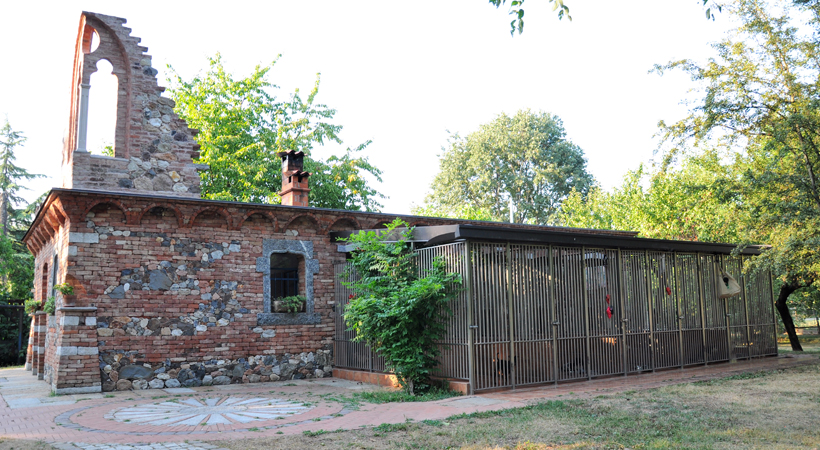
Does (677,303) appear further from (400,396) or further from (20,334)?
(20,334)

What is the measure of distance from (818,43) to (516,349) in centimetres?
804

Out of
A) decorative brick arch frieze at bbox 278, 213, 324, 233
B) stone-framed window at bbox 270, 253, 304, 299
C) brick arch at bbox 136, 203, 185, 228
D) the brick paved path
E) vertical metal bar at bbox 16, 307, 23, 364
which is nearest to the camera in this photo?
the brick paved path

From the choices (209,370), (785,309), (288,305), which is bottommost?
(209,370)

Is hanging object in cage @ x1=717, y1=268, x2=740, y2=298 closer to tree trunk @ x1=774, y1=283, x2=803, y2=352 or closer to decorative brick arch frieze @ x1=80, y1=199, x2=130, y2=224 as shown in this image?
tree trunk @ x1=774, y1=283, x2=803, y2=352

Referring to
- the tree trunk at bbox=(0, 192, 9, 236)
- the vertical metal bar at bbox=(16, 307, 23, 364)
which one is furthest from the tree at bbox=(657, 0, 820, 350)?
the tree trunk at bbox=(0, 192, 9, 236)

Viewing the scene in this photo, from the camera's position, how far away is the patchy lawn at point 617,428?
5.77 meters

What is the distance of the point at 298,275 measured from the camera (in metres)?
12.7

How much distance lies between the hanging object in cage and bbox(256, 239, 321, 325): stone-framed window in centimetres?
879

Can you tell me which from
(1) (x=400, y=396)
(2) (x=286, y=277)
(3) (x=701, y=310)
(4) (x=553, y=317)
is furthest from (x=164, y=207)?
(3) (x=701, y=310)

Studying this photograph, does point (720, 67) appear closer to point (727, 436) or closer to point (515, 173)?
point (727, 436)

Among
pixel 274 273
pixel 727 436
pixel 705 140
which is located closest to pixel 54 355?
pixel 274 273

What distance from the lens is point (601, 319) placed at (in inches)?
428

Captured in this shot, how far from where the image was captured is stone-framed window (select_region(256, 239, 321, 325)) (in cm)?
1198

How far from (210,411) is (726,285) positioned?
36.1 feet
